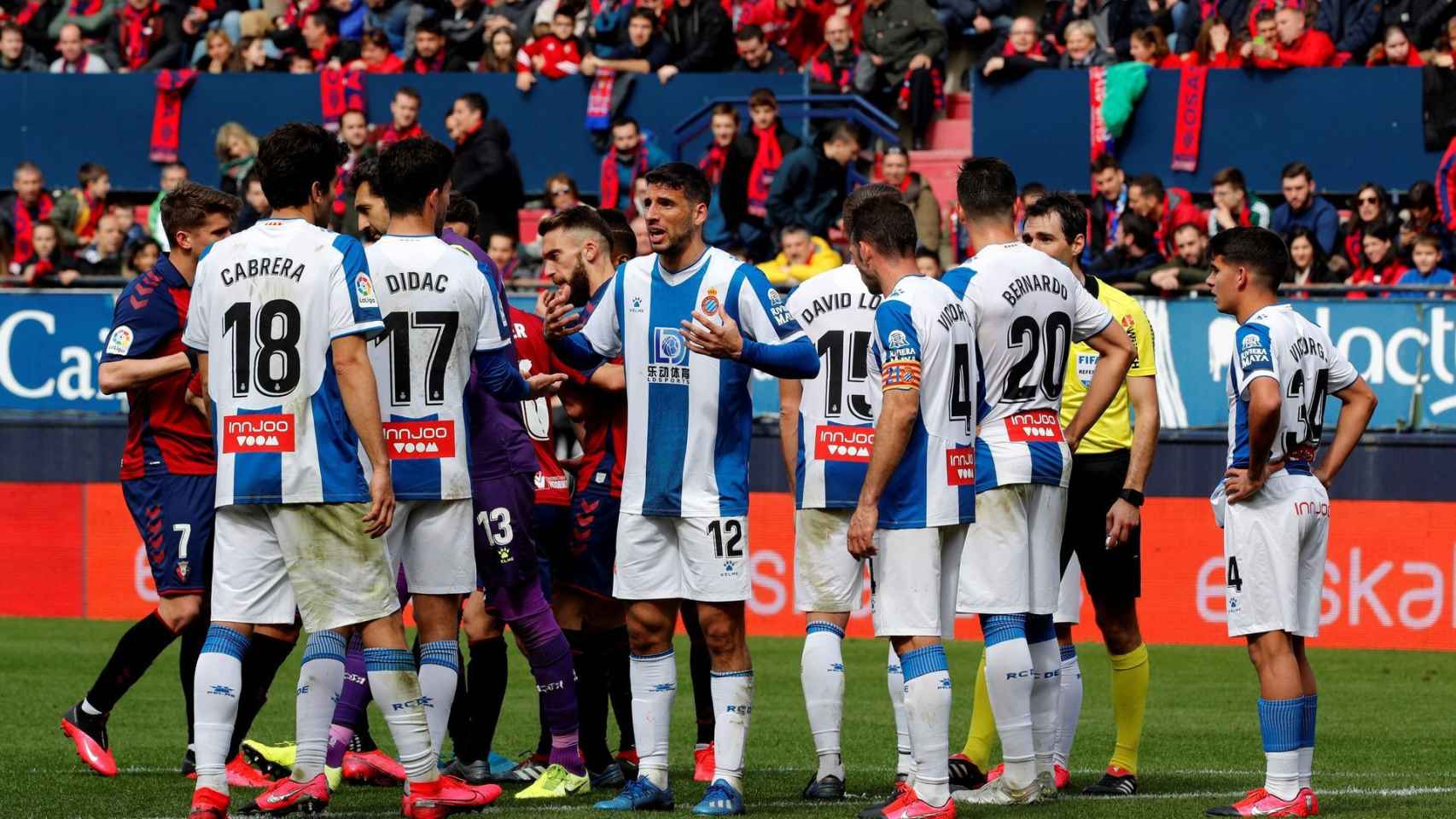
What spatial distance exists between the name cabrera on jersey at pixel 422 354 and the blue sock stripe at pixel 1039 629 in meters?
2.38

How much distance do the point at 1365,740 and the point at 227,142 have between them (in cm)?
1137

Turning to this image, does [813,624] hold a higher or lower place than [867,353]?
lower

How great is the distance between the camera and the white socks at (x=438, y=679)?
8094 mm

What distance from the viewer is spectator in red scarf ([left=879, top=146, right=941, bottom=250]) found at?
17.6 metres

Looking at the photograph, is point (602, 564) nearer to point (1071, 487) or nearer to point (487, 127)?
point (1071, 487)

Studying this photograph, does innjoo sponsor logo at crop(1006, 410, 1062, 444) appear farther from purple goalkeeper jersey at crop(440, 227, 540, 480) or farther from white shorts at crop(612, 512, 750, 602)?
purple goalkeeper jersey at crop(440, 227, 540, 480)

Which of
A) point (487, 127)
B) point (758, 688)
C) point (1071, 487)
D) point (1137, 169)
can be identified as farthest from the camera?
point (1137, 169)

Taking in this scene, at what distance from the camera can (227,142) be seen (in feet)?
59.3

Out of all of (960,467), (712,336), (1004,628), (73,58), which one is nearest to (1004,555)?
(1004,628)

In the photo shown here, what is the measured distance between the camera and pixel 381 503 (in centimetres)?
728

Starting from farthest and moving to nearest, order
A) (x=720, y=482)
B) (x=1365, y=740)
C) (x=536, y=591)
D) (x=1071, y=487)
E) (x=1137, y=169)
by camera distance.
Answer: (x=1137, y=169) < (x=1365, y=740) < (x=1071, y=487) < (x=536, y=591) < (x=720, y=482)

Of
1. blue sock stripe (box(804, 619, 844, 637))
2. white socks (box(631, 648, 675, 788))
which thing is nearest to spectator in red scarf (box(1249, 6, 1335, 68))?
blue sock stripe (box(804, 619, 844, 637))

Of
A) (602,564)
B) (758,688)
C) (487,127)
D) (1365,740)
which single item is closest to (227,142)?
(487,127)

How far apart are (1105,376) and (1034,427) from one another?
1.68 feet
